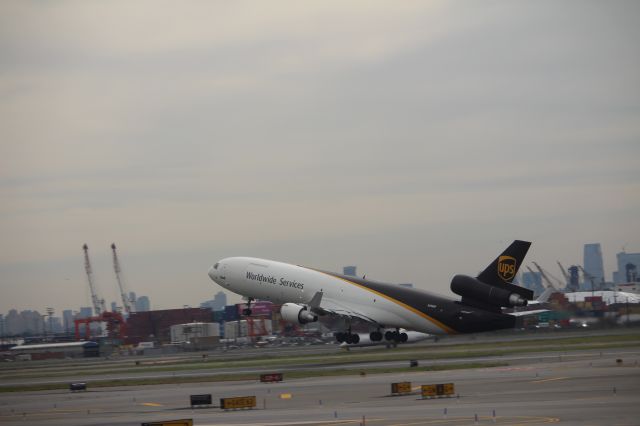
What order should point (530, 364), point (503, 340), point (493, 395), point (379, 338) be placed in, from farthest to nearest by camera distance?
point (503, 340)
point (379, 338)
point (530, 364)
point (493, 395)

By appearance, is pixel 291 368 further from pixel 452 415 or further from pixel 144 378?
pixel 452 415

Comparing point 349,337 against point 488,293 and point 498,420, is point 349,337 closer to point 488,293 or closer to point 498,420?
point 488,293

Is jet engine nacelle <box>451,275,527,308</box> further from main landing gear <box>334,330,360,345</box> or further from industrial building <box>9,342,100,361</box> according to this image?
industrial building <box>9,342,100,361</box>

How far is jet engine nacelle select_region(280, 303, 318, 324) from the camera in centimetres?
8688

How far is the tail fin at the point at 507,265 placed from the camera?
244 feet

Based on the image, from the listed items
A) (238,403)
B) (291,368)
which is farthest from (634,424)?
(291,368)

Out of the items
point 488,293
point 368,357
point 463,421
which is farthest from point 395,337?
point 463,421

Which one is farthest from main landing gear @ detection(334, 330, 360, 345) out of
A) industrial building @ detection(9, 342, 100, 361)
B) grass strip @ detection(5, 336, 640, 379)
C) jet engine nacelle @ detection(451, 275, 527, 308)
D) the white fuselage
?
industrial building @ detection(9, 342, 100, 361)

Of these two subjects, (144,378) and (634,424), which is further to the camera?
(144,378)

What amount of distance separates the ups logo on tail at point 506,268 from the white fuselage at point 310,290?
360 inches

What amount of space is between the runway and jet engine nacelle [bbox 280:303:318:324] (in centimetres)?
1570

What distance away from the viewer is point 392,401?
1954 inches

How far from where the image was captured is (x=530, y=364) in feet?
226

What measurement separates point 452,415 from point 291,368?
42.4 meters
